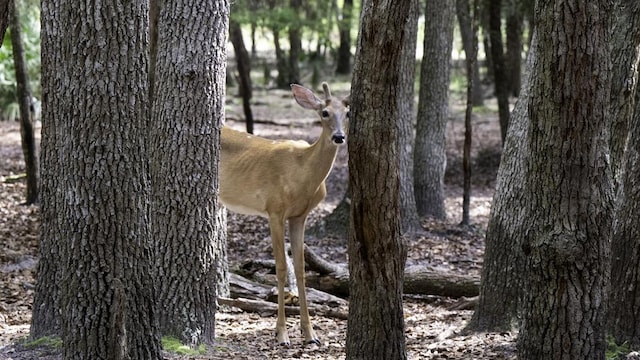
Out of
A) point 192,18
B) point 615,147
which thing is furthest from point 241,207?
point 615,147

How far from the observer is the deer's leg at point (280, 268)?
26.2ft

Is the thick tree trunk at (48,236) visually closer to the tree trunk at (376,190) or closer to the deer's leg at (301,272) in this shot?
the tree trunk at (376,190)

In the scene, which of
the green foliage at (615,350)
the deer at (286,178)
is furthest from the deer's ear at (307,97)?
the green foliage at (615,350)

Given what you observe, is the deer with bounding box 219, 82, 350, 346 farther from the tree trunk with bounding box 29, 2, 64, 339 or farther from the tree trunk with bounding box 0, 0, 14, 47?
the tree trunk with bounding box 0, 0, 14, 47

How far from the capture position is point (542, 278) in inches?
214

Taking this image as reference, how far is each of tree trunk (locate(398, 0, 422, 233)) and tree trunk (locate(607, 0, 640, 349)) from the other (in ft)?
18.7

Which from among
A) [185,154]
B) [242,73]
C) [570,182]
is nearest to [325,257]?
[185,154]

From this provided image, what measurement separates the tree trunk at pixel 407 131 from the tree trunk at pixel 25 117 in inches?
204

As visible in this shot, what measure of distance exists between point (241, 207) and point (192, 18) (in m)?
2.56

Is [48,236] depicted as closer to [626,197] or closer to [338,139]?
[338,139]

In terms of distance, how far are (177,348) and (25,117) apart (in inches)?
285

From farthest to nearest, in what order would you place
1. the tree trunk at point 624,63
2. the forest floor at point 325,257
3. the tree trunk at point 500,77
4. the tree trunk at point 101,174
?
1. the tree trunk at point 500,77
2. the forest floor at point 325,257
3. the tree trunk at point 624,63
4. the tree trunk at point 101,174

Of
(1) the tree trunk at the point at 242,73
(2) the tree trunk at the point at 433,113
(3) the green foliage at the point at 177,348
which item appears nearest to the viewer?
(3) the green foliage at the point at 177,348

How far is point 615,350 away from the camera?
20.5ft
